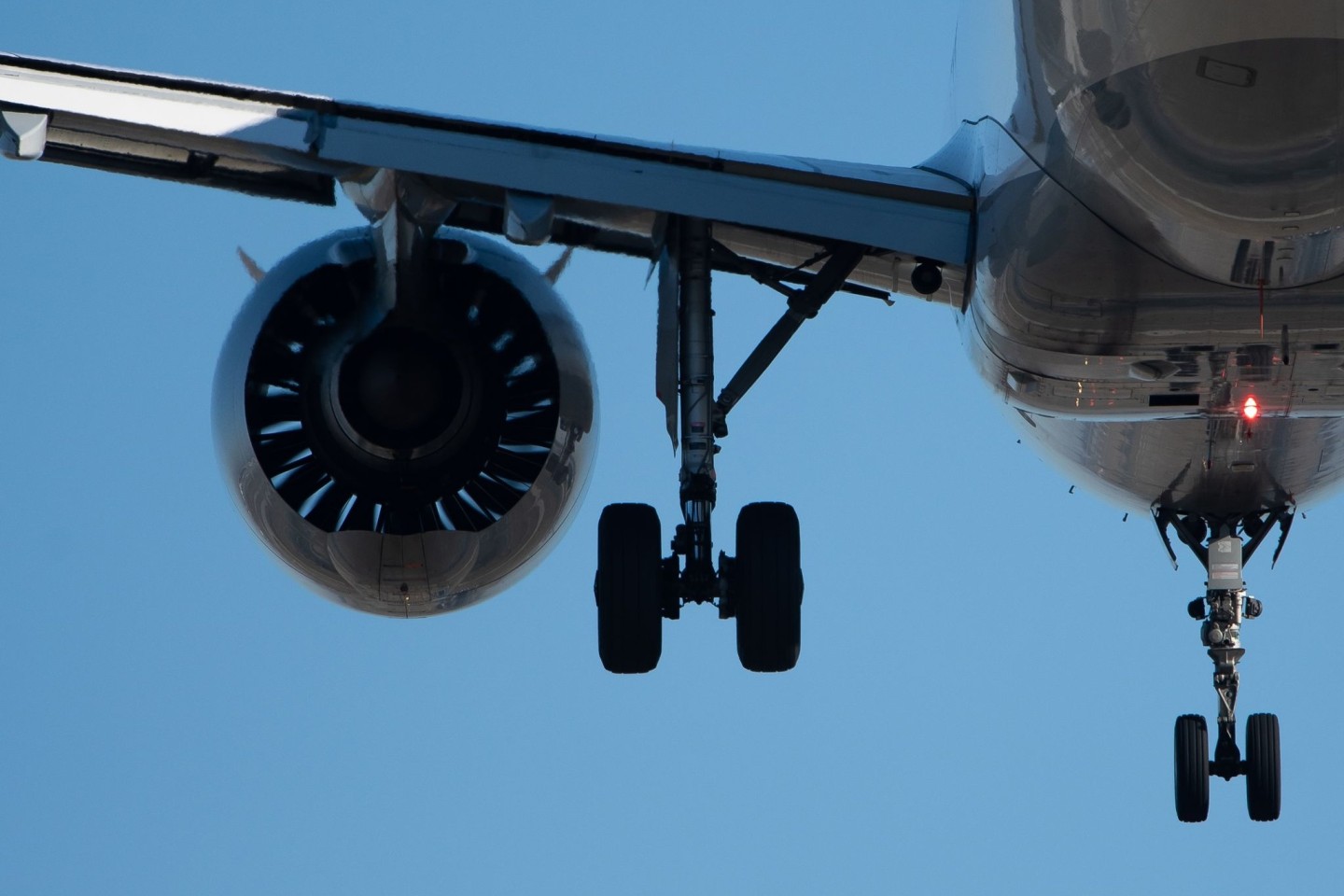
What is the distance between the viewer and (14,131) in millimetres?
16219

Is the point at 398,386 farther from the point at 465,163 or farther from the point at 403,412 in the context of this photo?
the point at 465,163

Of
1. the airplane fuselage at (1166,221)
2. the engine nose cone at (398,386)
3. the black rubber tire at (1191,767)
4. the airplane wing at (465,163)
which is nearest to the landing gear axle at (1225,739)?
the black rubber tire at (1191,767)

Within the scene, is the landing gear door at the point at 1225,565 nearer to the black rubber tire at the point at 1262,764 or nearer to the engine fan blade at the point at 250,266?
the black rubber tire at the point at 1262,764

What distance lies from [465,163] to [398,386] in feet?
→ 8.10

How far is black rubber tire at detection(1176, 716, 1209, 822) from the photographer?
22.1m

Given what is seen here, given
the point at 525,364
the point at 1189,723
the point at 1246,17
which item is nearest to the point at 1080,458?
the point at 1189,723

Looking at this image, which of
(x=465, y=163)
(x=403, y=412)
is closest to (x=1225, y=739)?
(x=403, y=412)

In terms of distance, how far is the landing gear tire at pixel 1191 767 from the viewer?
22.1 meters

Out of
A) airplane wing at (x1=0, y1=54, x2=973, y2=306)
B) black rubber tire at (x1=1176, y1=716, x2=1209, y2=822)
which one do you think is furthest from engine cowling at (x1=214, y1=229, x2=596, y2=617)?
black rubber tire at (x1=1176, y1=716, x2=1209, y2=822)

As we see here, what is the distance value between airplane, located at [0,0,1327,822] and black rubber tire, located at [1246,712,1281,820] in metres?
0.05

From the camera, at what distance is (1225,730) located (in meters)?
22.2

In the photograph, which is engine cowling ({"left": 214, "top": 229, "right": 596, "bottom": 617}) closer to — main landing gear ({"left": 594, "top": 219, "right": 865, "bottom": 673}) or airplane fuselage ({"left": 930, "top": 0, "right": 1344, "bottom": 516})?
main landing gear ({"left": 594, "top": 219, "right": 865, "bottom": 673})

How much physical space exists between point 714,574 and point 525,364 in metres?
2.35

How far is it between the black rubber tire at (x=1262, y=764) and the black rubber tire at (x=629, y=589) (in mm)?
6192
